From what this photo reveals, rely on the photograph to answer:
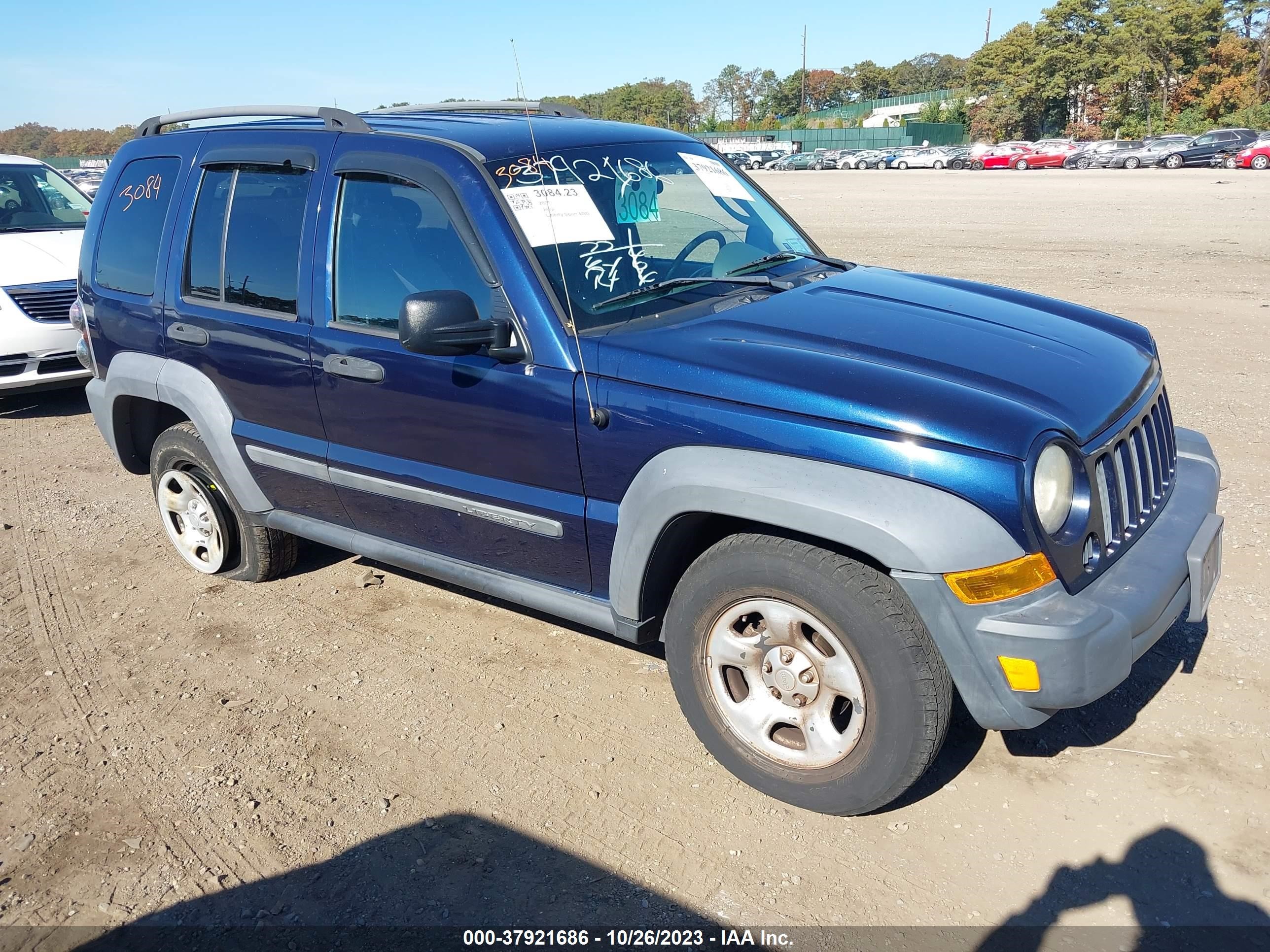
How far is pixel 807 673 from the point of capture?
2949 millimetres

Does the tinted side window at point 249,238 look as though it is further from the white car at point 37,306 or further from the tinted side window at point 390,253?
the white car at point 37,306

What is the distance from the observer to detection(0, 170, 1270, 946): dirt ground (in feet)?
9.11

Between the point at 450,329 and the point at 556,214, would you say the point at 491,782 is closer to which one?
the point at 450,329

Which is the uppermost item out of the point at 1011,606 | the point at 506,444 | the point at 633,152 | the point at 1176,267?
the point at 633,152

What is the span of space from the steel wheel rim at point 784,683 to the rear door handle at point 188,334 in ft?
8.67

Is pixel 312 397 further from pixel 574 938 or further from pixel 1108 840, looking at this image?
pixel 1108 840

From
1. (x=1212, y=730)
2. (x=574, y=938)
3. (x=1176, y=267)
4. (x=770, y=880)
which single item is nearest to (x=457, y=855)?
(x=574, y=938)

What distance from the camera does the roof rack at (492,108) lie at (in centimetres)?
446

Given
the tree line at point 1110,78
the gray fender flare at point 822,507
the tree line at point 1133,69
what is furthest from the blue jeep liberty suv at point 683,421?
the tree line at point 1133,69

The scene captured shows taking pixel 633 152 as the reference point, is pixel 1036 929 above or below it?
below

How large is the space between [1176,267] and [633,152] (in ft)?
37.4

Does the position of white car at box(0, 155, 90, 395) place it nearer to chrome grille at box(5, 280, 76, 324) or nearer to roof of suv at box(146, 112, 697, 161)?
chrome grille at box(5, 280, 76, 324)

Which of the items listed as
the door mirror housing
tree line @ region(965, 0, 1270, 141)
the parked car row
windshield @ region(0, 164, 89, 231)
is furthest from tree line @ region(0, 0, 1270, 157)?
the door mirror housing

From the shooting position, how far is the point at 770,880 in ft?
9.21
